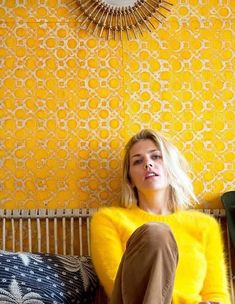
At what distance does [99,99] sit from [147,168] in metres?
0.40

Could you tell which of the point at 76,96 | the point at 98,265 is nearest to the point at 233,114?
the point at 76,96

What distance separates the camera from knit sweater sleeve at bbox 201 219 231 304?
1718 mm

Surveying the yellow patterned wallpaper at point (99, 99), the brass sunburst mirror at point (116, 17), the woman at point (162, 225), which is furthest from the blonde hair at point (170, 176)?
the brass sunburst mirror at point (116, 17)

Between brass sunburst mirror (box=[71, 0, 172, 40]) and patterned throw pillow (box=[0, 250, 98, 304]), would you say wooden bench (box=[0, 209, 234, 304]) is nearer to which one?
patterned throw pillow (box=[0, 250, 98, 304])

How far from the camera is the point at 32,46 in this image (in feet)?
6.94

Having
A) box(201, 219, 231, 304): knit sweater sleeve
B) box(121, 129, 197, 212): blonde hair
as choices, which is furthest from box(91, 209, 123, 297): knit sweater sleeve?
box(201, 219, 231, 304): knit sweater sleeve

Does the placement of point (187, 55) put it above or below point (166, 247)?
above

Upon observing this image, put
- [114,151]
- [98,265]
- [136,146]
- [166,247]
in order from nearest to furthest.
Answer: [166,247], [98,265], [136,146], [114,151]

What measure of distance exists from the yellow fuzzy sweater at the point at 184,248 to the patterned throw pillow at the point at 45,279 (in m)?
0.08

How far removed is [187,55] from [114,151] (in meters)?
0.51

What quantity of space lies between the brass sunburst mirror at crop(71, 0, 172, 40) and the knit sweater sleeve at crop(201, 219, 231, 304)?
0.86m

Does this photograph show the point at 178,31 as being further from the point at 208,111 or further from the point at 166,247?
the point at 166,247

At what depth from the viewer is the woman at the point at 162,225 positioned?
1.67m

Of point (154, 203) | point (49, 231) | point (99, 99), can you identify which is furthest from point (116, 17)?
point (49, 231)
